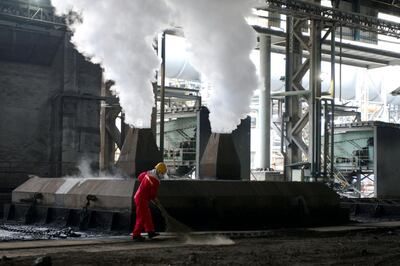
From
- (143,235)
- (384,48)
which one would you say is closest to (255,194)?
(143,235)

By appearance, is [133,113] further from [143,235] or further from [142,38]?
[143,235]

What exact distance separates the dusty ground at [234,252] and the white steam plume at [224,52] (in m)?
3.55

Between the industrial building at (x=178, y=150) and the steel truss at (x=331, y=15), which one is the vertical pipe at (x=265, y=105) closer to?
the industrial building at (x=178, y=150)

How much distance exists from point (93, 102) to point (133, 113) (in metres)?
8.35

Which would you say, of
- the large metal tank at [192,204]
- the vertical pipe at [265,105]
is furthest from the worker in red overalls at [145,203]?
the vertical pipe at [265,105]

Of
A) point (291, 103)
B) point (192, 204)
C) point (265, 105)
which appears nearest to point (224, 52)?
point (192, 204)

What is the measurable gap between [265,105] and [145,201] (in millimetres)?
19516

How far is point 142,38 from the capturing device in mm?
13234

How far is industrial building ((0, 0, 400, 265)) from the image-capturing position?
32.4 ft

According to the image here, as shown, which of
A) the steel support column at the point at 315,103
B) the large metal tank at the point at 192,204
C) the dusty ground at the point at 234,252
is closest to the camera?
the dusty ground at the point at 234,252

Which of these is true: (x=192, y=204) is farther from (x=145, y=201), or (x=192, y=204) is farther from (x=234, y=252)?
(x=234, y=252)

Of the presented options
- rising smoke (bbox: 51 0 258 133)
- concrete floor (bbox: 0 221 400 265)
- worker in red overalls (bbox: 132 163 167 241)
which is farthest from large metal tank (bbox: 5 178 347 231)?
rising smoke (bbox: 51 0 258 133)

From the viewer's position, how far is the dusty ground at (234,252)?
772cm

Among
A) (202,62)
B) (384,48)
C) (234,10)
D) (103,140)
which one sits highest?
(384,48)
